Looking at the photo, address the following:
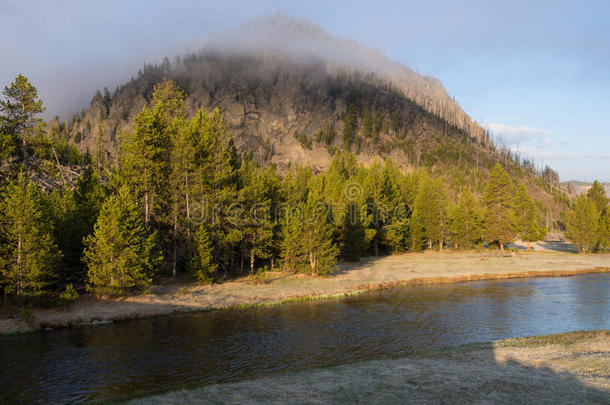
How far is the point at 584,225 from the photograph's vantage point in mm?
86312

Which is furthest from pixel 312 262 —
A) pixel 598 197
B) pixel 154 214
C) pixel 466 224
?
pixel 598 197

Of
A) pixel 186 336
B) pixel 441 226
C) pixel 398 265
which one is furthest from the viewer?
pixel 441 226

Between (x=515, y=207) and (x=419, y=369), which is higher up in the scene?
(x=515, y=207)

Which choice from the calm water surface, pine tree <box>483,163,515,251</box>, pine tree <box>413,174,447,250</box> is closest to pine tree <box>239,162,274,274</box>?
the calm water surface

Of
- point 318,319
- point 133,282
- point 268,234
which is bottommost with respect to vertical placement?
point 318,319

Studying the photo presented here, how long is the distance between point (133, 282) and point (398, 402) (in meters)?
27.4

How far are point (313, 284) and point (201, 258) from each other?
532 inches

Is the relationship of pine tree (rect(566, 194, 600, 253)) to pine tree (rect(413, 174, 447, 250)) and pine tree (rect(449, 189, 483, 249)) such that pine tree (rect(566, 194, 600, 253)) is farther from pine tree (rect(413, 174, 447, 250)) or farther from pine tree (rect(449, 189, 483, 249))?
pine tree (rect(413, 174, 447, 250))

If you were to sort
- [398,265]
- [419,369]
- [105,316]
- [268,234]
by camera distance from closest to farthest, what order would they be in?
[419,369]
[105,316]
[268,234]
[398,265]

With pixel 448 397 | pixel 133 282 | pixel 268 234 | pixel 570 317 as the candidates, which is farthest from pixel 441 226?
pixel 448 397

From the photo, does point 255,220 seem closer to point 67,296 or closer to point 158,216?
point 158,216

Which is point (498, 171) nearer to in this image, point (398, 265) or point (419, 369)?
point (398, 265)

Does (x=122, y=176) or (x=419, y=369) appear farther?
(x=122, y=176)

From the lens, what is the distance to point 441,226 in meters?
87.7
